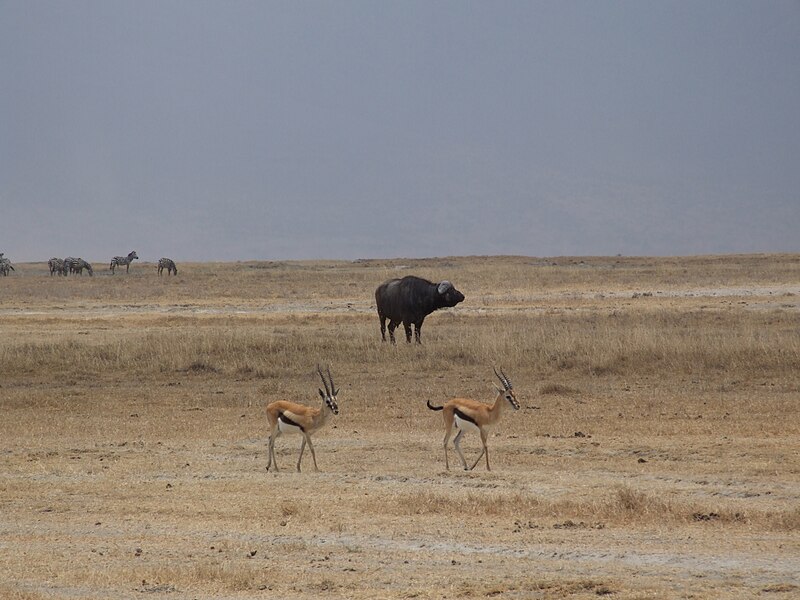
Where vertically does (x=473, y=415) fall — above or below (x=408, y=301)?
below

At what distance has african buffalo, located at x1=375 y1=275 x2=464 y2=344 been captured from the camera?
30609 mm

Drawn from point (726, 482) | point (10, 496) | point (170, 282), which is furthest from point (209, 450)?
point (170, 282)

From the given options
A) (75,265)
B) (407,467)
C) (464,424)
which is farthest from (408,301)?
(75,265)

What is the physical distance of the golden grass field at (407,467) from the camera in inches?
356

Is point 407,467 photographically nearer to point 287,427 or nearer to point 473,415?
point 473,415

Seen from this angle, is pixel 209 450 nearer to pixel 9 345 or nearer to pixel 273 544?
pixel 273 544

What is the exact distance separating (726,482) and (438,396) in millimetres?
8630

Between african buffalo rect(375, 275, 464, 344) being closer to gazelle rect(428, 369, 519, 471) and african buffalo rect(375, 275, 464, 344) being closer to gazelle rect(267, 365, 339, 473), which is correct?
gazelle rect(267, 365, 339, 473)

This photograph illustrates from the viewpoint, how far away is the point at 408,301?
3064cm

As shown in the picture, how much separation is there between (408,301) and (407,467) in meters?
16.9

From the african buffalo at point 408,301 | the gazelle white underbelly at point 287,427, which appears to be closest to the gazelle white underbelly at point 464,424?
the gazelle white underbelly at point 287,427

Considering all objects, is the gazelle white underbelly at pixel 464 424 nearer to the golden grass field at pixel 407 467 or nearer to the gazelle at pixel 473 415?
the gazelle at pixel 473 415

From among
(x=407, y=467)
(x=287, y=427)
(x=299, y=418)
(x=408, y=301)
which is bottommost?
(x=407, y=467)

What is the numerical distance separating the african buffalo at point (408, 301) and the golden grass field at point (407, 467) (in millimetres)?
705
